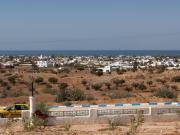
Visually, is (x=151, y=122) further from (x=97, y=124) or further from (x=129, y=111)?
(x=97, y=124)

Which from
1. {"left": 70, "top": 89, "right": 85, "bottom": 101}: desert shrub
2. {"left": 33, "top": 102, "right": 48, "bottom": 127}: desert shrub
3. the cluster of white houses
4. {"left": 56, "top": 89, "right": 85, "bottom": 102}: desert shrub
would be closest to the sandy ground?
{"left": 33, "top": 102, "right": 48, "bottom": 127}: desert shrub

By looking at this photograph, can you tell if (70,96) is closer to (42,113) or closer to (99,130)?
(42,113)

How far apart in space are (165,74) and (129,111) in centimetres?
4419

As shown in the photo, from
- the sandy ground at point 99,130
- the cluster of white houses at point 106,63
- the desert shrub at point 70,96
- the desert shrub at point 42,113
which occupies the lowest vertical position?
the cluster of white houses at point 106,63

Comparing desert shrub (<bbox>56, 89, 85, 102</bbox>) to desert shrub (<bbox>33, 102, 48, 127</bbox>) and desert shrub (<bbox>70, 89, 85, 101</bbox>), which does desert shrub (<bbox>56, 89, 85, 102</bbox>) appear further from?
desert shrub (<bbox>33, 102, 48, 127</bbox>)

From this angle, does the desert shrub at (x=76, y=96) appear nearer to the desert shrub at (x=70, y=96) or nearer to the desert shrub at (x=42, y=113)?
the desert shrub at (x=70, y=96)

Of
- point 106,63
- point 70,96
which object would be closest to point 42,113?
point 70,96

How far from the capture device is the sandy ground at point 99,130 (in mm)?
19456

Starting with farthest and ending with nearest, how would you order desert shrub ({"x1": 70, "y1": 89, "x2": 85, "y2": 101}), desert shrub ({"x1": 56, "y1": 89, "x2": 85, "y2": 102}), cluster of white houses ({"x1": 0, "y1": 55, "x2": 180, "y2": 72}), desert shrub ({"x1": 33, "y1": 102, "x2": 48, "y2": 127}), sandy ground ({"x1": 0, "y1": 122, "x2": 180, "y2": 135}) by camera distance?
cluster of white houses ({"x1": 0, "y1": 55, "x2": 180, "y2": 72})
desert shrub ({"x1": 70, "y1": 89, "x2": 85, "y2": 101})
desert shrub ({"x1": 56, "y1": 89, "x2": 85, "y2": 102})
desert shrub ({"x1": 33, "y1": 102, "x2": 48, "y2": 127})
sandy ground ({"x1": 0, "y1": 122, "x2": 180, "y2": 135})

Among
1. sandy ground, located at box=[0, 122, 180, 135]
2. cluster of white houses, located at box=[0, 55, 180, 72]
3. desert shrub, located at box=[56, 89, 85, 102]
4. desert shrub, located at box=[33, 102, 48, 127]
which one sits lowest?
cluster of white houses, located at box=[0, 55, 180, 72]

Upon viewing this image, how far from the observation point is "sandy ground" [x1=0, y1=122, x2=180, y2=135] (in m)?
19.5

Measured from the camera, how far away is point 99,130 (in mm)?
20891

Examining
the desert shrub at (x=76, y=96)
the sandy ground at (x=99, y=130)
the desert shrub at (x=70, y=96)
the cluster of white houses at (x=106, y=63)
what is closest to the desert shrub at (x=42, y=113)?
the sandy ground at (x=99, y=130)

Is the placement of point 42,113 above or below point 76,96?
above
